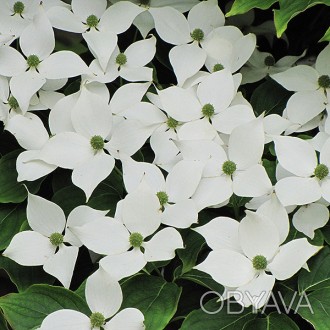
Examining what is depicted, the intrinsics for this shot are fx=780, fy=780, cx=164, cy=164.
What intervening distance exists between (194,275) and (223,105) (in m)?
0.25

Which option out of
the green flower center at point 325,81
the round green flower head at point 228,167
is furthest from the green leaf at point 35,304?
the green flower center at point 325,81

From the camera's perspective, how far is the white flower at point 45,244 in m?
0.98

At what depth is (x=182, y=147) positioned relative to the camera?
102 centimetres

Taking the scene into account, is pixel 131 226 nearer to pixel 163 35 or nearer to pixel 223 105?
pixel 223 105

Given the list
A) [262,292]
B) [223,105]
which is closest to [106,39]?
[223,105]

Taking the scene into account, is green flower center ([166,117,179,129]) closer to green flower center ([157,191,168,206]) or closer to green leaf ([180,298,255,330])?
green flower center ([157,191,168,206])

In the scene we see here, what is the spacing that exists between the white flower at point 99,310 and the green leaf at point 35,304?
0.03 m

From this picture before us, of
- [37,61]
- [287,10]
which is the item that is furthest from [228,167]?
[37,61]

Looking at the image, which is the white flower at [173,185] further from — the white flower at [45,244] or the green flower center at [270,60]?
the green flower center at [270,60]

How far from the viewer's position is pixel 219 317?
937mm

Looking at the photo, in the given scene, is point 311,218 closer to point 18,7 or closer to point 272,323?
point 272,323

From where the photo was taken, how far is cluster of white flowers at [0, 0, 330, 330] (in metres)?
0.92

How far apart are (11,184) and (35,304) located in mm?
201

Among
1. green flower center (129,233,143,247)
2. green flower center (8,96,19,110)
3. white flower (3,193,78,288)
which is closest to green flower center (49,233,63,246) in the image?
white flower (3,193,78,288)
